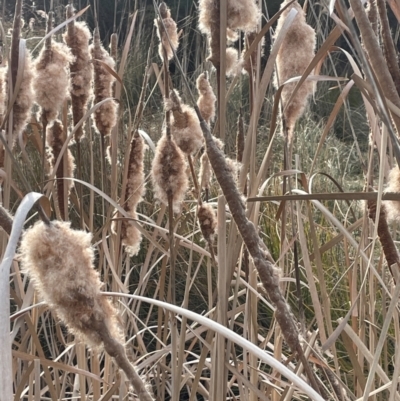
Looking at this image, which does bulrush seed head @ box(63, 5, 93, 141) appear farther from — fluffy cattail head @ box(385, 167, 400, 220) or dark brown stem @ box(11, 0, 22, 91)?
fluffy cattail head @ box(385, 167, 400, 220)

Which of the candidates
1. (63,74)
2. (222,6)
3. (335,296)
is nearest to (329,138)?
(335,296)

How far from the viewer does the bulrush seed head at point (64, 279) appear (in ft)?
1.50

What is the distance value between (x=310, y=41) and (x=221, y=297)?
37 centimetres

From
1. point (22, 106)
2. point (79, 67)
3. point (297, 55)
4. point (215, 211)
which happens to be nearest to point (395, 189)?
point (297, 55)

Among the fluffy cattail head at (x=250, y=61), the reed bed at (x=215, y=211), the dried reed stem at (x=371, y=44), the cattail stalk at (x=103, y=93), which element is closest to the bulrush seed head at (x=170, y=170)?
the reed bed at (x=215, y=211)

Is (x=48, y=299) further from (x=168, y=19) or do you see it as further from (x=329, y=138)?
(x=329, y=138)

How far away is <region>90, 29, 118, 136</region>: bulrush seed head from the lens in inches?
42.5

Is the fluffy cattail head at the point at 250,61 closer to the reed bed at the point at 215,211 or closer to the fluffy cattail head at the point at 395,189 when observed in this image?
the reed bed at the point at 215,211

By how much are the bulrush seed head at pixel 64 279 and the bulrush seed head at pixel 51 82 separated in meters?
0.50

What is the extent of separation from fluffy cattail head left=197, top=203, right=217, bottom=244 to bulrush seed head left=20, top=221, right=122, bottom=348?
411 mm

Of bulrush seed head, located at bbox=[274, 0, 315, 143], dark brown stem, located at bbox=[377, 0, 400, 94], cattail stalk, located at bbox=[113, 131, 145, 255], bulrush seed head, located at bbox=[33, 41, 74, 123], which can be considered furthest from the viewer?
cattail stalk, located at bbox=[113, 131, 145, 255]

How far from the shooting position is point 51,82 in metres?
0.93

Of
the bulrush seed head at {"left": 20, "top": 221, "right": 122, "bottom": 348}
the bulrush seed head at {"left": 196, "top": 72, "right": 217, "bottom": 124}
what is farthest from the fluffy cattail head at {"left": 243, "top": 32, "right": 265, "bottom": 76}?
the bulrush seed head at {"left": 20, "top": 221, "right": 122, "bottom": 348}

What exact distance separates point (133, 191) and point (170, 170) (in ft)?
0.79
